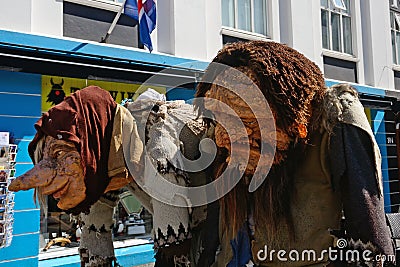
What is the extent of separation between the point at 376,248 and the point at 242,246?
1.68 feet

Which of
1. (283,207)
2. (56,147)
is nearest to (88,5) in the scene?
(56,147)

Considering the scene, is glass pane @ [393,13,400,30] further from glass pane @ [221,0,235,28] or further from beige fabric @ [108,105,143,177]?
beige fabric @ [108,105,143,177]

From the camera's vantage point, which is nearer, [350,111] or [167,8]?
[350,111]

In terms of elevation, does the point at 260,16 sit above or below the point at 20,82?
above

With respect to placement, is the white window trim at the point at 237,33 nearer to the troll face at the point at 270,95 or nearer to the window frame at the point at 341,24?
the window frame at the point at 341,24

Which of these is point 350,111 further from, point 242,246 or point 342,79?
point 342,79

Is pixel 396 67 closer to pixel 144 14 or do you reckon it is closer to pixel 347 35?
pixel 347 35

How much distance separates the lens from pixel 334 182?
1527 mm

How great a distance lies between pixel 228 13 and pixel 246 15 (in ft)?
1.48

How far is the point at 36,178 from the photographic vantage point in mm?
1697

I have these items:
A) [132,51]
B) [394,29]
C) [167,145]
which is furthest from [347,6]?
[167,145]

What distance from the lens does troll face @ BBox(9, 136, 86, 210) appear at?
1.70 metres

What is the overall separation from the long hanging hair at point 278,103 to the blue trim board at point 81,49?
9.06ft

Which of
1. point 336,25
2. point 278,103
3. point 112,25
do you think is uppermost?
point 336,25
